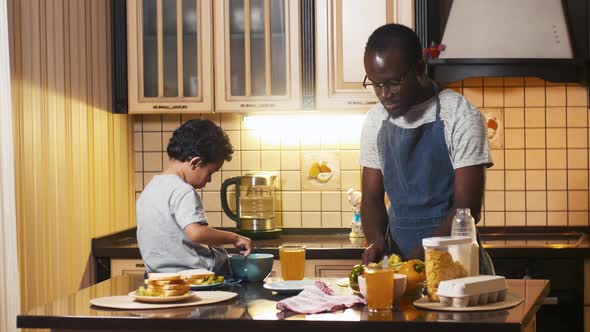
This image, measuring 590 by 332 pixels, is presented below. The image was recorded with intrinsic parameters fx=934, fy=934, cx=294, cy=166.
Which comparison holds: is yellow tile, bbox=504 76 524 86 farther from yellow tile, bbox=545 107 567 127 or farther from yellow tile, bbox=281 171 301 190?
yellow tile, bbox=281 171 301 190

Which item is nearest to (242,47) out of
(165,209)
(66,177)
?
(66,177)

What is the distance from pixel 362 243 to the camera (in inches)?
162

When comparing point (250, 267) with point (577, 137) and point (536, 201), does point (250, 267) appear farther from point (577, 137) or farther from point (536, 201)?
point (577, 137)

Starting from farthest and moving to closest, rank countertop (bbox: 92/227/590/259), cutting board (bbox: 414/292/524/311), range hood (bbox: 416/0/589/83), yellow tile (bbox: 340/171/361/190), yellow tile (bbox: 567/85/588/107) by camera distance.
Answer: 1. yellow tile (bbox: 340/171/361/190)
2. yellow tile (bbox: 567/85/588/107)
3. range hood (bbox: 416/0/589/83)
4. countertop (bbox: 92/227/590/259)
5. cutting board (bbox: 414/292/524/311)

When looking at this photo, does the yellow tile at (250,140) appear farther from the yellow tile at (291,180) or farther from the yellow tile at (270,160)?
the yellow tile at (291,180)

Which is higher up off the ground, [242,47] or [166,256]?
[242,47]

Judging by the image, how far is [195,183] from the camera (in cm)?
289

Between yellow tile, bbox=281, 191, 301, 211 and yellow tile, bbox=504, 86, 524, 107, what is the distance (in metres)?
1.10

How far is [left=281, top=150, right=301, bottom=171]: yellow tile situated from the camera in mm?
4617

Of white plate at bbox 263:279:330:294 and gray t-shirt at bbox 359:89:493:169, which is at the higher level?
gray t-shirt at bbox 359:89:493:169

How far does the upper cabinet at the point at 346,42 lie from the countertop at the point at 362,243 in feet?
2.11

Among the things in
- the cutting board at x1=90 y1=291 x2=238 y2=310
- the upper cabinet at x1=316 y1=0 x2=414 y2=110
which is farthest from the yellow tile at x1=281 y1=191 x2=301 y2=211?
the cutting board at x1=90 y1=291 x2=238 y2=310

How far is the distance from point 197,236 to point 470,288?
2.90 feet

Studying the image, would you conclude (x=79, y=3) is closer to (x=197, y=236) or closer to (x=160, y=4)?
(x=160, y=4)
